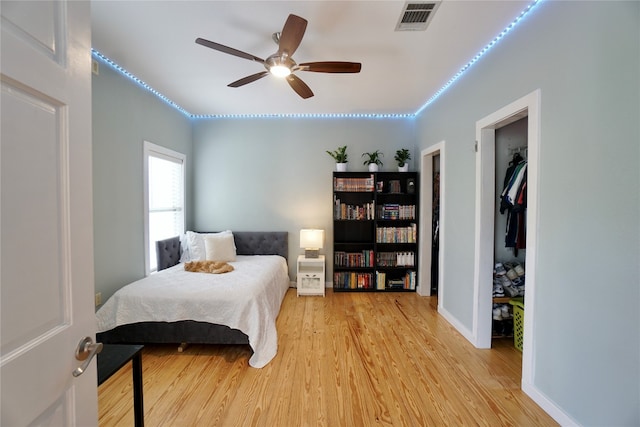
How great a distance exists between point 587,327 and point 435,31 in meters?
2.28

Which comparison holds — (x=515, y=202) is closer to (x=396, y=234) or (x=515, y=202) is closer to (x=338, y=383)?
(x=396, y=234)

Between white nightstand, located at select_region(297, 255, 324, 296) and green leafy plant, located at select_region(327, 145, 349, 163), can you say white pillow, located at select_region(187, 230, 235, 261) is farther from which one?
green leafy plant, located at select_region(327, 145, 349, 163)

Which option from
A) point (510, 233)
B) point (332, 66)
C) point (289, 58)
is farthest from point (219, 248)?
point (510, 233)

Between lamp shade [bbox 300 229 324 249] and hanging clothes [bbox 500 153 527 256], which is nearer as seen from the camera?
hanging clothes [bbox 500 153 527 256]

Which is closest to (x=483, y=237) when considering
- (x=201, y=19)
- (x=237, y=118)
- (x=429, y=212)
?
(x=429, y=212)

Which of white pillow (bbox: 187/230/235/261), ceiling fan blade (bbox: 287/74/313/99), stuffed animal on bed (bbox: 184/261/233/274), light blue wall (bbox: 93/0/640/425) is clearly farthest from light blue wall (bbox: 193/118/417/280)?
ceiling fan blade (bbox: 287/74/313/99)

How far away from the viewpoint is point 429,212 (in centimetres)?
379

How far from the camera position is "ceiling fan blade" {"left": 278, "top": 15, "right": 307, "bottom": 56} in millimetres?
1634

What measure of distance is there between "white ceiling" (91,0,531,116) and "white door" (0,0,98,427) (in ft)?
4.80

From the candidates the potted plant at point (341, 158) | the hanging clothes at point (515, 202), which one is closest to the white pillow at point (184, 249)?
the potted plant at point (341, 158)

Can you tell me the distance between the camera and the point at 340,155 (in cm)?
395

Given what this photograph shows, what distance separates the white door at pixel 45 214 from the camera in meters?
0.56

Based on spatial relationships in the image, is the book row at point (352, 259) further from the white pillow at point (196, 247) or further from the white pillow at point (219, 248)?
the white pillow at point (196, 247)

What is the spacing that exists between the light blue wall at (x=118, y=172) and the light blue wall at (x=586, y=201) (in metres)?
3.63
